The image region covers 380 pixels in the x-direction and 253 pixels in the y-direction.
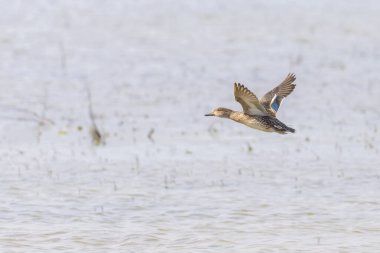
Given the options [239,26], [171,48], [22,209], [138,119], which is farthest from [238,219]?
[239,26]

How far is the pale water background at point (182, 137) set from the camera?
421 inches

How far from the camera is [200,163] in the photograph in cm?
1371

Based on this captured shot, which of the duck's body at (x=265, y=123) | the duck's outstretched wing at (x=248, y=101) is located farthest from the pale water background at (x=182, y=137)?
the duck's outstretched wing at (x=248, y=101)

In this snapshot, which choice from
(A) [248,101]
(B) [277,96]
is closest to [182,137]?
(B) [277,96]

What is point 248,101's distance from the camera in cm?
1070

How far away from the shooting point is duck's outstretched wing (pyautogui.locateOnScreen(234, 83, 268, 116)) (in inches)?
408

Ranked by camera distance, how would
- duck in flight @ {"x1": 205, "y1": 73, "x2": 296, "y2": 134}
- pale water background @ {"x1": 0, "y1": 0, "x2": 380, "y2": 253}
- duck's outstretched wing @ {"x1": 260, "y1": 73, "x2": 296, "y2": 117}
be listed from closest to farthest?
1. duck in flight @ {"x1": 205, "y1": 73, "x2": 296, "y2": 134}
2. pale water background @ {"x1": 0, "y1": 0, "x2": 380, "y2": 253}
3. duck's outstretched wing @ {"x1": 260, "y1": 73, "x2": 296, "y2": 117}

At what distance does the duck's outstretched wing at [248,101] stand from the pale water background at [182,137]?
116cm

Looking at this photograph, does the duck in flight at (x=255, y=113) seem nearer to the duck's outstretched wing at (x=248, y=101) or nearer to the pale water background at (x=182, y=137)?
the duck's outstretched wing at (x=248, y=101)

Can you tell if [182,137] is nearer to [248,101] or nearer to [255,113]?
[255,113]

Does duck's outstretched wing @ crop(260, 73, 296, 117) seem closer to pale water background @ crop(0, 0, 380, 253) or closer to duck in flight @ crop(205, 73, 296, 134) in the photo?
duck in flight @ crop(205, 73, 296, 134)

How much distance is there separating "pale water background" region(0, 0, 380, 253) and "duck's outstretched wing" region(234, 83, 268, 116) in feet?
3.79

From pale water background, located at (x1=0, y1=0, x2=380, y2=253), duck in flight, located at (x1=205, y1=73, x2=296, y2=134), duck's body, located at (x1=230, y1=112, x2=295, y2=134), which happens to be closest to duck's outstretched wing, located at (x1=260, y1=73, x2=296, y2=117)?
duck in flight, located at (x1=205, y1=73, x2=296, y2=134)

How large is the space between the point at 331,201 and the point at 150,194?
6.82 ft
